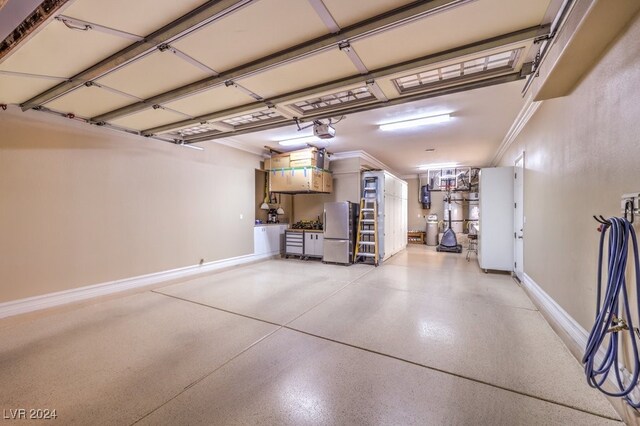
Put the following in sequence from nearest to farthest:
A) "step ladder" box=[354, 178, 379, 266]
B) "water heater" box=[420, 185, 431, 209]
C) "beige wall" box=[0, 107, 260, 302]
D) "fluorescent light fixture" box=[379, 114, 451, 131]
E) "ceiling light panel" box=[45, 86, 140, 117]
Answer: "ceiling light panel" box=[45, 86, 140, 117]
"beige wall" box=[0, 107, 260, 302]
"fluorescent light fixture" box=[379, 114, 451, 131]
"step ladder" box=[354, 178, 379, 266]
"water heater" box=[420, 185, 431, 209]

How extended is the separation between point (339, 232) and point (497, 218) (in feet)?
10.8

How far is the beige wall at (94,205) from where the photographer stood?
3219 mm

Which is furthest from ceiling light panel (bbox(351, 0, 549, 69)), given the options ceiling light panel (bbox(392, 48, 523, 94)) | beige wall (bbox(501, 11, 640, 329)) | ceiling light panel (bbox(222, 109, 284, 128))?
ceiling light panel (bbox(222, 109, 284, 128))

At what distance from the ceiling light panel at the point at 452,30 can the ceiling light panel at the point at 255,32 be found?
436 mm

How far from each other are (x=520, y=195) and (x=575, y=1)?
3613 millimetres

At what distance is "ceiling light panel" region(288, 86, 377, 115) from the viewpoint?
3117mm

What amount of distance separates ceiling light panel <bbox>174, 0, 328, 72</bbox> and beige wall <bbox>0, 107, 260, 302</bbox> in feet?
9.63

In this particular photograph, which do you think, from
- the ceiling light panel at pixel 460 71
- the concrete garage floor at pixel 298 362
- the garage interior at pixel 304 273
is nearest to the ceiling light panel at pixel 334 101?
the garage interior at pixel 304 273

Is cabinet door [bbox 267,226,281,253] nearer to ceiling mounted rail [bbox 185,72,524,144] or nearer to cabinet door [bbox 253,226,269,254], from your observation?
cabinet door [bbox 253,226,269,254]

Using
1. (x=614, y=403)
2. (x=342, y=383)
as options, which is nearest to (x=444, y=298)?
(x=614, y=403)

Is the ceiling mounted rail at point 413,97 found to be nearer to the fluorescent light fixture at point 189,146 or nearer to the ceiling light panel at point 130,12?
the fluorescent light fixture at point 189,146

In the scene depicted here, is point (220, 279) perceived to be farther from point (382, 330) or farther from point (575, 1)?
point (575, 1)

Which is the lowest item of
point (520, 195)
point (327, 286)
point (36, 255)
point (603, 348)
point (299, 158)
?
point (327, 286)

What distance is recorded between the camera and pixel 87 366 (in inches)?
84.8
